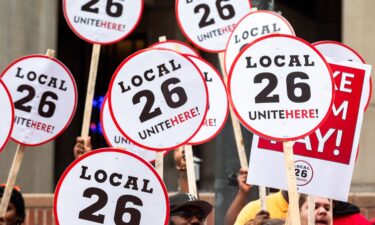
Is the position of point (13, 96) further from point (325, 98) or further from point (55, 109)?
point (325, 98)

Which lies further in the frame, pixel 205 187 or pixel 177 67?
pixel 205 187

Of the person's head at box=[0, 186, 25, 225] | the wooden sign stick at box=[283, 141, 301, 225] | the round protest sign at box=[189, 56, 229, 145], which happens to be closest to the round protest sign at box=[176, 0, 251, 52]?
the round protest sign at box=[189, 56, 229, 145]

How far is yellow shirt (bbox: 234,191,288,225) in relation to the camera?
9.23m

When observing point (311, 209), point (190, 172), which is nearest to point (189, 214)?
point (311, 209)

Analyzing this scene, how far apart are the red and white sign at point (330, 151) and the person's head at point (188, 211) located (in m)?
0.42

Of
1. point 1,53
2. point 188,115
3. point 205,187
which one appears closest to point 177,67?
point 188,115

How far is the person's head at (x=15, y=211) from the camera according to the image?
387 inches

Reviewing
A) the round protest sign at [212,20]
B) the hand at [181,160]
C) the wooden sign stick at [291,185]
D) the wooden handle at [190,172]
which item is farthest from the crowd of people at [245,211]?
the round protest sign at [212,20]

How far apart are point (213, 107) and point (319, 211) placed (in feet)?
7.31

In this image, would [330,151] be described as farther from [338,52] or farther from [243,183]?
[338,52]

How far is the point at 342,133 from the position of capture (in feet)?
28.6

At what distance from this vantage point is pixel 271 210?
9281 mm

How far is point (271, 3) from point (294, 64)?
11.1 ft

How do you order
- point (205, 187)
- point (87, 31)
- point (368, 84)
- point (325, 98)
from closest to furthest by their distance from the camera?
point (325, 98), point (368, 84), point (87, 31), point (205, 187)
